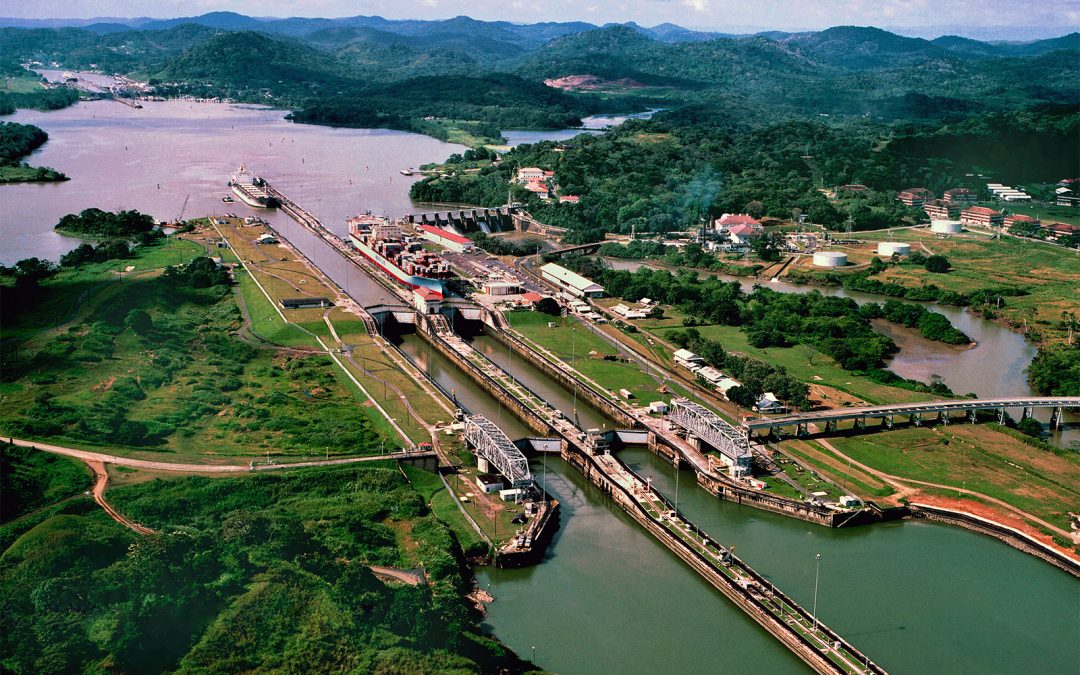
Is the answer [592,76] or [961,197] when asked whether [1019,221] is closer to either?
[961,197]

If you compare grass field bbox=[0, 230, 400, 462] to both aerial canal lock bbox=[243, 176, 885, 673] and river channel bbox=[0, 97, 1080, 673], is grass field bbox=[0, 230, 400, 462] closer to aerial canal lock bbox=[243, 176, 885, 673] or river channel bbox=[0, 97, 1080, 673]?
aerial canal lock bbox=[243, 176, 885, 673]

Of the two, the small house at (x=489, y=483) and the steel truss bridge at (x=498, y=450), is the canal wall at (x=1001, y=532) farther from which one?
the small house at (x=489, y=483)

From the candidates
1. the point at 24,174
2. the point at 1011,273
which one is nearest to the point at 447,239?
the point at 1011,273

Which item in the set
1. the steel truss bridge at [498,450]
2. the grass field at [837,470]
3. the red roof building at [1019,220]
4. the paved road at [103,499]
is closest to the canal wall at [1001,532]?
the grass field at [837,470]

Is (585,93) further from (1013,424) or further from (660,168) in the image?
(1013,424)

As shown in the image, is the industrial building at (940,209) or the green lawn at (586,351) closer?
the green lawn at (586,351)

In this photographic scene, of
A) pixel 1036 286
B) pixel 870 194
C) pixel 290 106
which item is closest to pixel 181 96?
pixel 290 106
